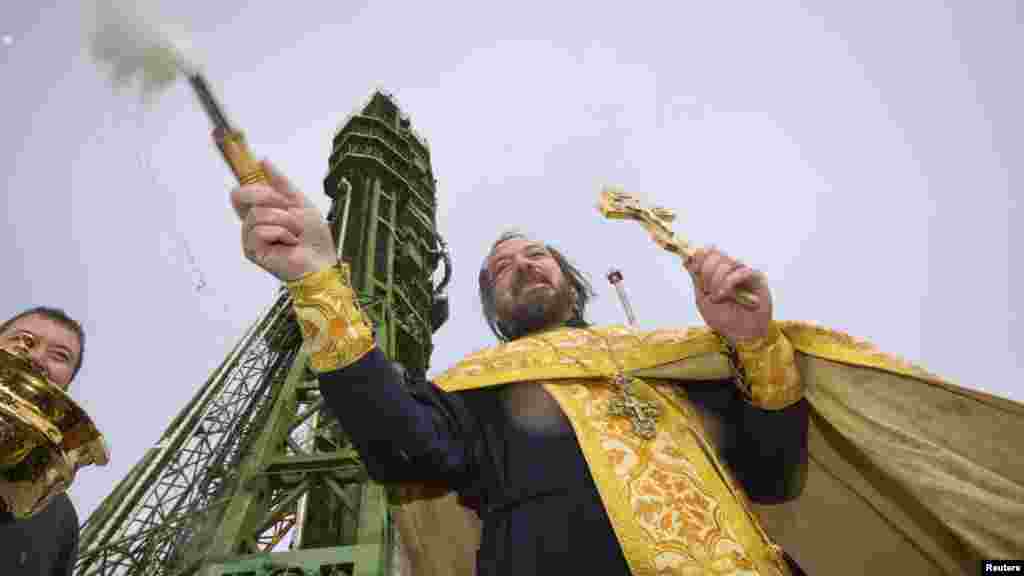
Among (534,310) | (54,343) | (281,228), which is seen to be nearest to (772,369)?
(534,310)

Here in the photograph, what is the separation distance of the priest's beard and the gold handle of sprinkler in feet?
4.36

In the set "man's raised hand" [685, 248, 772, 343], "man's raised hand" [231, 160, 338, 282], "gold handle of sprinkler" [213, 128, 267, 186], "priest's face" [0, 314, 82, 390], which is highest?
"gold handle of sprinkler" [213, 128, 267, 186]

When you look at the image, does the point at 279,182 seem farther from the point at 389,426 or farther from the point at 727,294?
the point at 727,294

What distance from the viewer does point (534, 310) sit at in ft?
8.59

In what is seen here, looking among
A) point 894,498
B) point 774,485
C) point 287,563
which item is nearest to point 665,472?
point 774,485

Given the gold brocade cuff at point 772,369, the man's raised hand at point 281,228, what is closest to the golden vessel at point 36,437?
the man's raised hand at point 281,228

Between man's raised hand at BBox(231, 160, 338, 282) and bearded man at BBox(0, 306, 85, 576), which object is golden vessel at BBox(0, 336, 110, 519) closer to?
bearded man at BBox(0, 306, 85, 576)

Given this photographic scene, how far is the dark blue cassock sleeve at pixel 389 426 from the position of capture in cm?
160

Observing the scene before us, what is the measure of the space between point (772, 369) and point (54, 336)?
2.52 m

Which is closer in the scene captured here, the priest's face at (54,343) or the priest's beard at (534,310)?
the priest's face at (54,343)

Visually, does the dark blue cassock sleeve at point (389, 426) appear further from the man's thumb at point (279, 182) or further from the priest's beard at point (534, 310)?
the priest's beard at point (534, 310)

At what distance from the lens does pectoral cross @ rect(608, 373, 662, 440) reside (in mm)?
1935

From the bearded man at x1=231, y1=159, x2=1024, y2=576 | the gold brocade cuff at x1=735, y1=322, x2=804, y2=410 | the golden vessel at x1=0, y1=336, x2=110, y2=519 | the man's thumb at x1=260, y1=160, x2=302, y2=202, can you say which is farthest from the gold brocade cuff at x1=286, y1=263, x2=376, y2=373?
the gold brocade cuff at x1=735, y1=322, x2=804, y2=410

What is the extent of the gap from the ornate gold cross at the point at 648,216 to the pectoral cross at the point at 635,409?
1.59 ft
